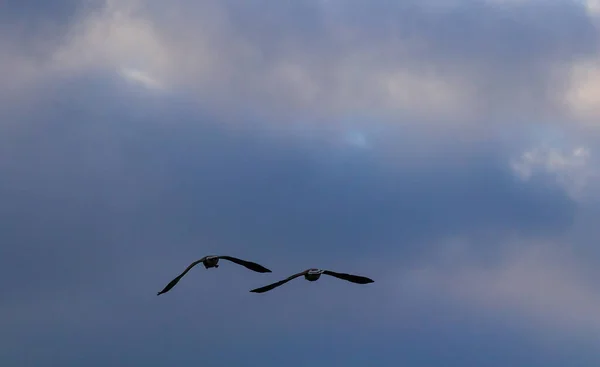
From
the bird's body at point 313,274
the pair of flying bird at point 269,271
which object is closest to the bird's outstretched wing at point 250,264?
the pair of flying bird at point 269,271

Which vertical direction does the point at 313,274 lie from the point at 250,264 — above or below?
below

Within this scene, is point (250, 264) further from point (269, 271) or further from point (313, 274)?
point (313, 274)

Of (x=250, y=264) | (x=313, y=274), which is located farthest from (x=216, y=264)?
(x=313, y=274)

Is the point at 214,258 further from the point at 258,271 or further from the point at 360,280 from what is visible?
the point at 360,280

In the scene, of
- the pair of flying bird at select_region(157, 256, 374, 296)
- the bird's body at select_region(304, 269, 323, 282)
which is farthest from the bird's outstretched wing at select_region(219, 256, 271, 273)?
the bird's body at select_region(304, 269, 323, 282)

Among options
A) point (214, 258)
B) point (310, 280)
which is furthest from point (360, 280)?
point (214, 258)

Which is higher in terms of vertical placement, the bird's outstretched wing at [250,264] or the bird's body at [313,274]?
the bird's outstretched wing at [250,264]

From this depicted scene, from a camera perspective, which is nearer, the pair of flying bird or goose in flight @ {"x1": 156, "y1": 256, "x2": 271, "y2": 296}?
the pair of flying bird

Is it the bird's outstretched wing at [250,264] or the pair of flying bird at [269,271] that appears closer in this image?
the pair of flying bird at [269,271]

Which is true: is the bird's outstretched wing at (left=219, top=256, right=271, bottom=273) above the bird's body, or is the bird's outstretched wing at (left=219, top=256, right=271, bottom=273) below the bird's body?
above

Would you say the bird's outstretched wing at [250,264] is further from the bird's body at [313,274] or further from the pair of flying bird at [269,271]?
the bird's body at [313,274]

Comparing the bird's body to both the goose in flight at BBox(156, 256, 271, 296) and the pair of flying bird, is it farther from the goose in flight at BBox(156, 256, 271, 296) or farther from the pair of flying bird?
the goose in flight at BBox(156, 256, 271, 296)

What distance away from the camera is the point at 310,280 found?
303 ft

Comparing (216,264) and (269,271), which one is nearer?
(269,271)
